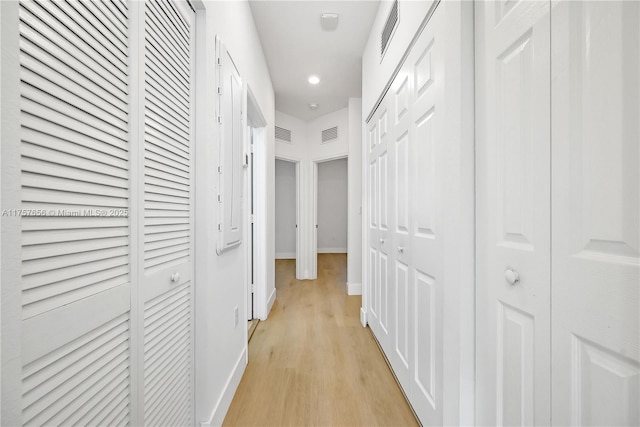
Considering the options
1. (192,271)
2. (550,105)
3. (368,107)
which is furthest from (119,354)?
(368,107)

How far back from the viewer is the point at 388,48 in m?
1.94

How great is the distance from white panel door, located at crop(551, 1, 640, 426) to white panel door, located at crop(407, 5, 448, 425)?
1.49 ft

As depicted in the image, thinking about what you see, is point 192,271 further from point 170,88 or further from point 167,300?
point 170,88

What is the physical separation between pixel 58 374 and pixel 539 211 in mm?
1262

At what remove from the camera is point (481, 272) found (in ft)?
3.44

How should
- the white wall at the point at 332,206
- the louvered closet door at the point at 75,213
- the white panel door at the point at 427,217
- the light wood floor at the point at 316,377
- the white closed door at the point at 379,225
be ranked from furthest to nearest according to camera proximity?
1. the white wall at the point at 332,206
2. the white closed door at the point at 379,225
3. the light wood floor at the point at 316,377
4. the white panel door at the point at 427,217
5. the louvered closet door at the point at 75,213

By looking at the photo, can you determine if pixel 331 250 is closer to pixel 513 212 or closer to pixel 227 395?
pixel 227 395

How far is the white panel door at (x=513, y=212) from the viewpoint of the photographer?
784 millimetres

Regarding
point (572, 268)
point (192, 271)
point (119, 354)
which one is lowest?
point (119, 354)

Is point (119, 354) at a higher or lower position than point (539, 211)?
lower

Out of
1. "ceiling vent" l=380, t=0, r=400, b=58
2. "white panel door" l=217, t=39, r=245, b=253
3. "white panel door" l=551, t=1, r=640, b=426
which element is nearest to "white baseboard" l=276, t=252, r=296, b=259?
"white panel door" l=217, t=39, r=245, b=253

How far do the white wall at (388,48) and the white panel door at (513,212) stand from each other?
47 cm

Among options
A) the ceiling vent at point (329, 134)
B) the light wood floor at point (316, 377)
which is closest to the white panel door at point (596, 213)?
the light wood floor at point (316, 377)

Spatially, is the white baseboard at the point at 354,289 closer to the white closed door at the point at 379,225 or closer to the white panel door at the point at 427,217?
the white closed door at the point at 379,225
